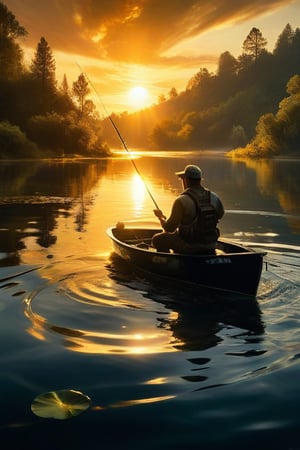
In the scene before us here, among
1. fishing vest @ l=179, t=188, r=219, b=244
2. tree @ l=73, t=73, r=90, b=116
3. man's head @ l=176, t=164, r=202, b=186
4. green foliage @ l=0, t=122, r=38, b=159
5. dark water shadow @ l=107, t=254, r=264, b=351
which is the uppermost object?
tree @ l=73, t=73, r=90, b=116

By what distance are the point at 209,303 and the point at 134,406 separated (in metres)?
4.04

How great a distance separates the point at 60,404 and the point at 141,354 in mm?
1598

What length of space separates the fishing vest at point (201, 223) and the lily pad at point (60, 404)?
16.2 feet

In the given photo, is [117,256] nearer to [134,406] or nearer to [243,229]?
[243,229]

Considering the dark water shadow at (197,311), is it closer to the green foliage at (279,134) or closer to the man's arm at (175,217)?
the man's arm at (175,217)

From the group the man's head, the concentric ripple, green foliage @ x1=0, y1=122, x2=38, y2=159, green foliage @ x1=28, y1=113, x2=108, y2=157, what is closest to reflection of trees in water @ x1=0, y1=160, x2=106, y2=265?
the concentric ripple

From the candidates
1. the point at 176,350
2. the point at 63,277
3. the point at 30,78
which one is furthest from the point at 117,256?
the point at 30,78

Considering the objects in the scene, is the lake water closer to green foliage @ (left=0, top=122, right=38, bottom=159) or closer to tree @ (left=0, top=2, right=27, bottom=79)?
green foliage @ (left=0, top=122, right=38, bottom=159)

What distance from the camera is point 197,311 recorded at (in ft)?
27.9

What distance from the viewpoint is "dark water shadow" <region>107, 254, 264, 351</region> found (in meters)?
7.27

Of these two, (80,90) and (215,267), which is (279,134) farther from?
(215,267)

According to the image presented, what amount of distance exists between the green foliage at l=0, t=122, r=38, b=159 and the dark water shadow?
5822 cm

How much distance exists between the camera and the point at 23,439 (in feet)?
14.9

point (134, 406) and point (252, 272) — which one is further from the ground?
point (252, 272)
